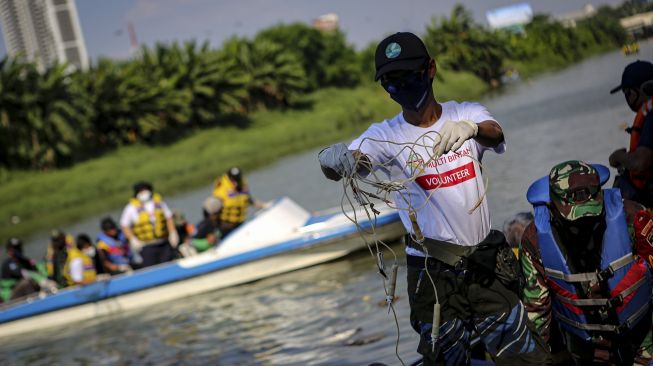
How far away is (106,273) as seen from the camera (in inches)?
586

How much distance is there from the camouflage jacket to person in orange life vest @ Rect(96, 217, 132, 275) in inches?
442

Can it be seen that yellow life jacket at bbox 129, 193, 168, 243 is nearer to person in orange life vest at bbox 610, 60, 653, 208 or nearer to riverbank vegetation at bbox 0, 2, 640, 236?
person in orange life vest at bbox 610, 60, 653, 208

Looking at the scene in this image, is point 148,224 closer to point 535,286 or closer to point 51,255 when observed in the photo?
point 51,255

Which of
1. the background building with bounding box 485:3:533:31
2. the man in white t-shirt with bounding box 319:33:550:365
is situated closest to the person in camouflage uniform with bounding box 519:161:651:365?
the man in white t-shirt with bounding box 319:33:550:365

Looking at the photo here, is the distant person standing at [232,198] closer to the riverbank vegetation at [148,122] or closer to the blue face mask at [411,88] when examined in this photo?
the blue face mask at [411,88]

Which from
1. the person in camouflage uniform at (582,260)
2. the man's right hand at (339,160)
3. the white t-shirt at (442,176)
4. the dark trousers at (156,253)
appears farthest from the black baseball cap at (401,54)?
the dark trousers at (156,253)

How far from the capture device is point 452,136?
11.3 feet

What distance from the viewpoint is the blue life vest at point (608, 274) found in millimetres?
3941

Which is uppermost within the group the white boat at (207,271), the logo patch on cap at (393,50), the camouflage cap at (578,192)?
the logo patch on cap at (393,50)

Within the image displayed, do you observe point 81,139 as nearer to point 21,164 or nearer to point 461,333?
point 21,164

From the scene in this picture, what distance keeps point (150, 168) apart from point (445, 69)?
3621cm

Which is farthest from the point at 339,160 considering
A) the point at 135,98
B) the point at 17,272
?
the point at 135,98

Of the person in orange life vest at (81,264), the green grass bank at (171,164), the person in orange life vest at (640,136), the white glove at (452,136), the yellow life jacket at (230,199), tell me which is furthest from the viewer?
the green grass bank at (171,164)

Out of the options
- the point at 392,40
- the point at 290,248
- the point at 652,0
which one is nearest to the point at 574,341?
the point at 392,40
